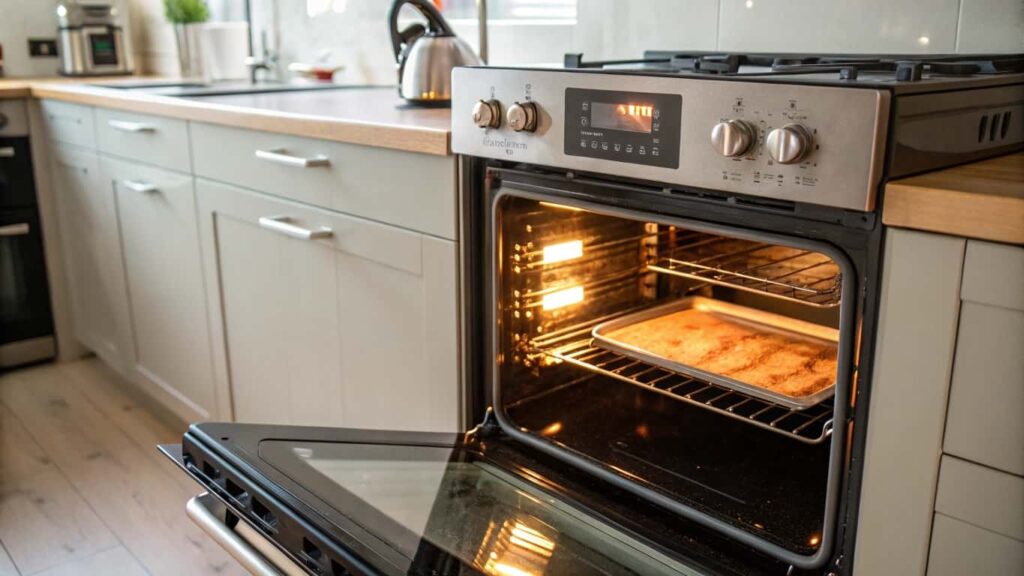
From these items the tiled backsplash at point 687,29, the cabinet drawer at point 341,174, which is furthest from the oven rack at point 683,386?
the tiled backsplash at point 687,29

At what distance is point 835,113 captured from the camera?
85 centimetres

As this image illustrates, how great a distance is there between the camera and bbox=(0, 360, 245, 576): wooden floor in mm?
1935

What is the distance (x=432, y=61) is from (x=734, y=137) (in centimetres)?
99

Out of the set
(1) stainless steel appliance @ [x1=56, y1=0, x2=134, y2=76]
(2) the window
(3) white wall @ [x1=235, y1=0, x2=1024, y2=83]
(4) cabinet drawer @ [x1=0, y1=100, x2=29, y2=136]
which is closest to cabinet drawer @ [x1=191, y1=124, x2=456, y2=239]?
(3) white wall @ [x1=235, y1=0, x2=1024, y2=83]

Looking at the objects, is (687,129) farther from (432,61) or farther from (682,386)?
(432,61)

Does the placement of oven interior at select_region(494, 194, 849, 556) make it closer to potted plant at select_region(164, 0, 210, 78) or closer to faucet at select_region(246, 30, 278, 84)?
faucet at select_region(246, 30, 278, 84)

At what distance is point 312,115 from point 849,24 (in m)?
0.94

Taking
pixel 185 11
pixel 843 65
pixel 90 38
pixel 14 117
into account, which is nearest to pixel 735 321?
pixel 843 65

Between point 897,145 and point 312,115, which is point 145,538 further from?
point 897,145

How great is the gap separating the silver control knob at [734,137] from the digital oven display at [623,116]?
4.2 inches

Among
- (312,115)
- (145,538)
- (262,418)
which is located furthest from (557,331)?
(145,538)

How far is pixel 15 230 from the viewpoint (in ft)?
9.39

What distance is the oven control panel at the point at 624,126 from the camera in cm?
101

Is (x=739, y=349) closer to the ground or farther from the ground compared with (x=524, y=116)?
closer to the ground
